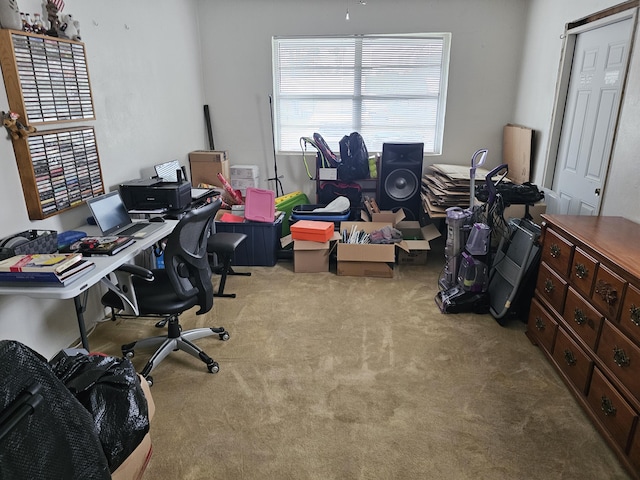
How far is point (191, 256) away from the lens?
222 centimetres

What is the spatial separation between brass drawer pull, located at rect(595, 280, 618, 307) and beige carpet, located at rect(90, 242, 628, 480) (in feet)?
1.99

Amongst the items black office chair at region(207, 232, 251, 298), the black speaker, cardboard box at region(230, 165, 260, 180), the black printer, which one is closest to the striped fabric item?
the black printer

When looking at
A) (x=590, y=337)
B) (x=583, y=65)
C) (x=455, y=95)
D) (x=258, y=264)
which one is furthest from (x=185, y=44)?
(x=590, y=337)

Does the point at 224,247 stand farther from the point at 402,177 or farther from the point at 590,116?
the point at 590,116

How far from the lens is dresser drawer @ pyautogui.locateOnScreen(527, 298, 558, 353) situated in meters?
2.44

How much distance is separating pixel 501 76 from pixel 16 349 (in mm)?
4560

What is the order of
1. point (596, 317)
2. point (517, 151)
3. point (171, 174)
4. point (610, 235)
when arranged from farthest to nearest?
point (517, 151) → point (171, 174) → point (610, 235) → point (596, 317)

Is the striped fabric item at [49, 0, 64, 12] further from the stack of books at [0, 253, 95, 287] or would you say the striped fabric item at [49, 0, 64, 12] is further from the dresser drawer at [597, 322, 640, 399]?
the dresser drawer at [597, 322, 640, 399]

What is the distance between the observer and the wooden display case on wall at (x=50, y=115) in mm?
2131

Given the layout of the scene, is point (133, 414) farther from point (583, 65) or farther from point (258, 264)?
point (583, 65)

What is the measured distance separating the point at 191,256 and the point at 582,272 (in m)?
1.99

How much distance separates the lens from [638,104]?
2488 mm

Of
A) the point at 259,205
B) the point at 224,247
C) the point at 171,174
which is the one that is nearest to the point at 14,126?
the point at 224,247

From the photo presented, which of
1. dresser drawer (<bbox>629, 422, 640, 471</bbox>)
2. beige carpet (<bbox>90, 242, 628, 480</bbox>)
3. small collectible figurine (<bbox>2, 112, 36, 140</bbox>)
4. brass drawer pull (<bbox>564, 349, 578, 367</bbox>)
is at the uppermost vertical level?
small collectible figurine (<bbox>2, 112, 36, 140</bbox>)
